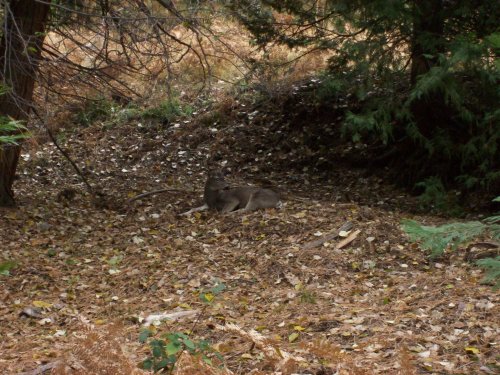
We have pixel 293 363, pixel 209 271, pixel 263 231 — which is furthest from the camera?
pixel 263 231

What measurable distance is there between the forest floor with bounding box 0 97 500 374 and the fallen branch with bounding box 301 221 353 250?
8cm

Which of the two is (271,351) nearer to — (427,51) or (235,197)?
(235,197)

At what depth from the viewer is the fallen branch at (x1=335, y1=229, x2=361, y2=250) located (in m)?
8.11

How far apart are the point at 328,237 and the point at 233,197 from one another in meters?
2.20

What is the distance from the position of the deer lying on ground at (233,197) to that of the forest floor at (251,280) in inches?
10.7

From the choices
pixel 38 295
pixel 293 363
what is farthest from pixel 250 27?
pixel 293 363

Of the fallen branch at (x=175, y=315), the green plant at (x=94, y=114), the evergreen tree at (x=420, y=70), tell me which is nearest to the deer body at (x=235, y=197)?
the evergreen tree at (x=420, y=70)

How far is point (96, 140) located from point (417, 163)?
6731 mm

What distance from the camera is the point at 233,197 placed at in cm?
1021

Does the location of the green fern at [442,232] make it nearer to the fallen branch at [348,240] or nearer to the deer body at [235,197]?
the fallen branch at [348,240]

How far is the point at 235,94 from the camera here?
15383 mm

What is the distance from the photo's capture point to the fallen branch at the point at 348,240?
8109mm

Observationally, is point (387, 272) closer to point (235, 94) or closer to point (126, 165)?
point (126, 165)

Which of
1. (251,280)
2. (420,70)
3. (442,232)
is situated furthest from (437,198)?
(442,232)
